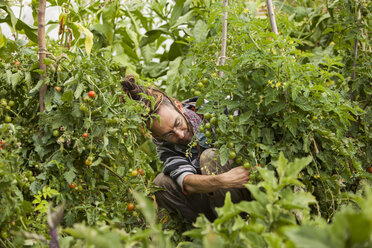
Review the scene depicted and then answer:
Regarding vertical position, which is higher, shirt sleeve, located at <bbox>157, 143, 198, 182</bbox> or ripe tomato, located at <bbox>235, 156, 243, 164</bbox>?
ripe tomato, located at <bbox>235, 156, 243, 164</bbox>

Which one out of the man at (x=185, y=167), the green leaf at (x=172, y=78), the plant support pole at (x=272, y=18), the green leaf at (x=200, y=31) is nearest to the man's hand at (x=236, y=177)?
the man at (x=185, y=167)

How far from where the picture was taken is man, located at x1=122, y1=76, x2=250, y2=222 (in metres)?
1.63

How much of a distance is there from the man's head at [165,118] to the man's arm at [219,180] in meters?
0.19

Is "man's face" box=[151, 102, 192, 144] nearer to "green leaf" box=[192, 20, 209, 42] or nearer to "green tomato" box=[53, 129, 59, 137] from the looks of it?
"green tomato" box=[53, 129, 59, 137]

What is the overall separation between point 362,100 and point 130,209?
1.26 metres

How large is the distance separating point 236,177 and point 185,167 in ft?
1.11

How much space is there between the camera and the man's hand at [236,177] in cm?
154

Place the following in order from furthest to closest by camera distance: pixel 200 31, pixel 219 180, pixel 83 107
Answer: pixel 200 31, pixel 219 180, pixel 83 107

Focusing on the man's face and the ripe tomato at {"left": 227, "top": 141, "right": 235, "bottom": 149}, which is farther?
the man's face

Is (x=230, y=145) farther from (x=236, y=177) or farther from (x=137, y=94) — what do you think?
(x=137, y=94)

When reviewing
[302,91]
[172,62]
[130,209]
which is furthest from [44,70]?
[172,62]

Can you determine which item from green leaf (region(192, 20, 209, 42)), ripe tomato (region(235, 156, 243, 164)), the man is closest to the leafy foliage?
ripe tomato (region(235, 156, 243, 164))

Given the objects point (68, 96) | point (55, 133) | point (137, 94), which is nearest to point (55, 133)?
point (55, 133)

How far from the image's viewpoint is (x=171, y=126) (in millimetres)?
1760
